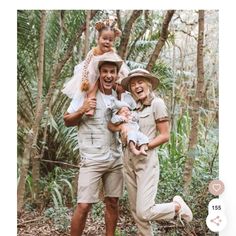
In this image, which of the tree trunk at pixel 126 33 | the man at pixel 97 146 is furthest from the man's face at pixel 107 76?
the tree trunk at pixel 126 33

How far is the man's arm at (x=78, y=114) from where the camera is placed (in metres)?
3.20

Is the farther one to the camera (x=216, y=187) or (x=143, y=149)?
(x=216, y=187)

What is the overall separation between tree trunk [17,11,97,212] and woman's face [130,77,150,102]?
0.41m

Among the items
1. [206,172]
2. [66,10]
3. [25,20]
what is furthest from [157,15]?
[206,172]

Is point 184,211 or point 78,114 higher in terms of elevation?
point 78,114

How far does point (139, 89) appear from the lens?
3.23m

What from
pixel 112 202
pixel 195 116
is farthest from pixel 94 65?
pixel 112 202

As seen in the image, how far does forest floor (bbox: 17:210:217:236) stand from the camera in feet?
10.7

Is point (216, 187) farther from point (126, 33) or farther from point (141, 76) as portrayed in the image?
point (126, 33)

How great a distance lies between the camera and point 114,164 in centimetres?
323

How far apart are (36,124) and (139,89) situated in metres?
0.63

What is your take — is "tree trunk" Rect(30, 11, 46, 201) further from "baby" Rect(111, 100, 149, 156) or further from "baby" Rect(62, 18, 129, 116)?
"baby" Rect(111, 100, 149, 156)
